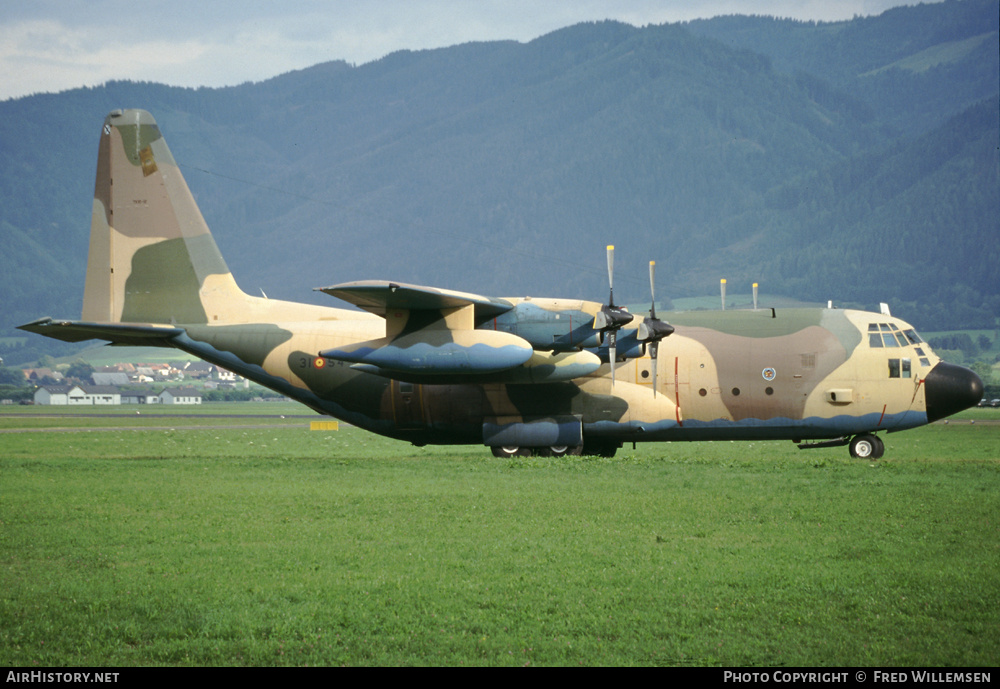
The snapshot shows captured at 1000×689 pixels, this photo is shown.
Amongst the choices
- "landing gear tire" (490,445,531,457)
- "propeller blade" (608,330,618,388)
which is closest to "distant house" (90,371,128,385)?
"landing gear tire" (490,445,531,457)

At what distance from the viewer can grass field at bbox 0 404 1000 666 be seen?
30.9ft

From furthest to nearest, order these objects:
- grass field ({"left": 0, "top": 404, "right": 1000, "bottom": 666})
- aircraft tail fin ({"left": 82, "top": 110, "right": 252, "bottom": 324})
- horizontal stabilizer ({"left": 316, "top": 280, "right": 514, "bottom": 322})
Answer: aircraft tail fin ({"left": 82, "top": 110, "right": 252, "bottom": 324}), horizontal stabilizer ({"left": 316, "top": 280, "right": 514, "bottom": 322}), grass field ({"left": 0, "top": 404, "right": 1000, "bottom": 666})

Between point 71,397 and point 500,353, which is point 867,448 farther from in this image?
point 71,397

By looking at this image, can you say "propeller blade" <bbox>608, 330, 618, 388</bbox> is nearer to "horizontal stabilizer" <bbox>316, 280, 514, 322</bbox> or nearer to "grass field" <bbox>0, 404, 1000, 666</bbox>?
"horizontal stabilizer" <bbox>316, 280, 514, 322</bbox>

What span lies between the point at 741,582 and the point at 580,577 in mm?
2021

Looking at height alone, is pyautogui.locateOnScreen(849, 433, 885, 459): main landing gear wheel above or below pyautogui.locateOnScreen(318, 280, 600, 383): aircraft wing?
below

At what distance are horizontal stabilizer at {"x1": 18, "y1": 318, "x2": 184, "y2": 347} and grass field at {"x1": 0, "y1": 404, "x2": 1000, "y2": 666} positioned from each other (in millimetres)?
5185

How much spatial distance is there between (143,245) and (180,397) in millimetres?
126787

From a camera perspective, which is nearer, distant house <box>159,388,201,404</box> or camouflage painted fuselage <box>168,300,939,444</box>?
camouflage painted fuselage <box>168,300,939,444</box>

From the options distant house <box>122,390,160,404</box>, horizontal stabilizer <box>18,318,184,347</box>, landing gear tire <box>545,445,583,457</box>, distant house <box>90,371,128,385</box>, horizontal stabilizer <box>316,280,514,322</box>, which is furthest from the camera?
distant house <box>90,371,128,385</box>

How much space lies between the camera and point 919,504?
17.5 meters

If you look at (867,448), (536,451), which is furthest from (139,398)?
(867,448)

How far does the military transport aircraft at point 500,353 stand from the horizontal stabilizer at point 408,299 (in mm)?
74
